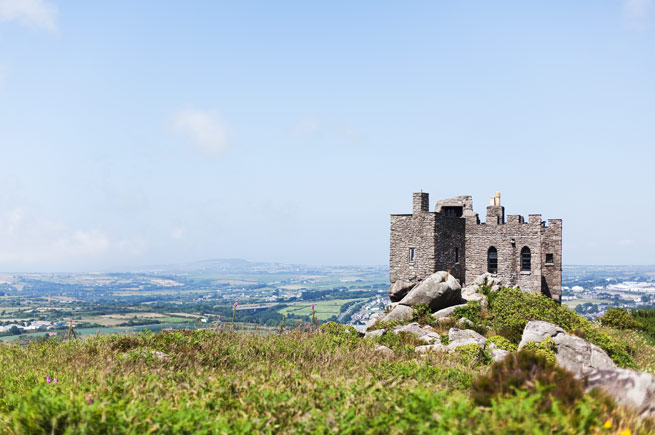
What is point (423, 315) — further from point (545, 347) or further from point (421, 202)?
point (545, 347)

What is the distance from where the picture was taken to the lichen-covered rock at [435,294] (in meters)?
26.6

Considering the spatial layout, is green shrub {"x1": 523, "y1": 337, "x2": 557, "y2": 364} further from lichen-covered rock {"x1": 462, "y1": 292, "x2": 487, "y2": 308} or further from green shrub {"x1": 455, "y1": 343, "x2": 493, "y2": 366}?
lichen-covered rock {"x1": 462, "y1": 292, "x2": 487, "y2": 308}

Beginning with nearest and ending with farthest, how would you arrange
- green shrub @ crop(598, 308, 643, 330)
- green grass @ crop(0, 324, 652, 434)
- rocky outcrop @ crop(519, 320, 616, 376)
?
green grass @ crop(0, 324, 652, 434), rocky outcrop @ crop(519, 320, 616, 376), green shrub @ crop(598, 308, 643, 330)

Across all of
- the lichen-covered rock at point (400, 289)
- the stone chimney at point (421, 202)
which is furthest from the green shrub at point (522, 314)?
the stone chimney at point (421, 202)

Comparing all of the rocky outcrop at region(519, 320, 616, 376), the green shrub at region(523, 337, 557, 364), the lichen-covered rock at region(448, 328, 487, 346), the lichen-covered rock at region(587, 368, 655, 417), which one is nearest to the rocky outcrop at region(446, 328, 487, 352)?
the lichen-covered rock at region(448, 328, 487, 346)

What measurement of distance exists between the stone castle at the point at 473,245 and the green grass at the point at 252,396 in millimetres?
18301

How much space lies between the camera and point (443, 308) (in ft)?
88.1

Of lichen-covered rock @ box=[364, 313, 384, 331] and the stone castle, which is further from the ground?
the stone castle

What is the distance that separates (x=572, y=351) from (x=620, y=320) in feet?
59.4

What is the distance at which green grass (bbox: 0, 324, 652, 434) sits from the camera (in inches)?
265

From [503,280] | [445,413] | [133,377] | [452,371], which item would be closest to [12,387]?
[133,377]

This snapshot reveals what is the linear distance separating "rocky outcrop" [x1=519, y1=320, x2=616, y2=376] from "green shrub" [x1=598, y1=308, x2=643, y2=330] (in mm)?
16709

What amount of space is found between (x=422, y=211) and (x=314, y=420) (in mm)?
25046

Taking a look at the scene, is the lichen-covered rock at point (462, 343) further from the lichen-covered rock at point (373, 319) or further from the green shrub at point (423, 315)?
the lichen-covered rock at point (373, 319)
